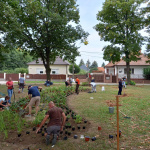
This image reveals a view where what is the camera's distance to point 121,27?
975 inches

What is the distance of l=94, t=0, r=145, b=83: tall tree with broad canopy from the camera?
23.3 meters

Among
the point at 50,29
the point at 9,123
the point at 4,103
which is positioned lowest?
the point at 9,123

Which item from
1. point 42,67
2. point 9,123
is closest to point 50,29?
point 9,123

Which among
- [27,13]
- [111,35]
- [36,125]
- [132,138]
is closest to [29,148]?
[36,125]

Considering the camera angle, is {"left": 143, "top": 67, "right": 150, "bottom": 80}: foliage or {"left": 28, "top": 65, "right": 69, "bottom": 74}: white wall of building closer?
{"left": 143, "top": 67, "right": 150, "bottom": 80}: foliage

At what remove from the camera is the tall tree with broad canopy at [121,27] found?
23.3 meters

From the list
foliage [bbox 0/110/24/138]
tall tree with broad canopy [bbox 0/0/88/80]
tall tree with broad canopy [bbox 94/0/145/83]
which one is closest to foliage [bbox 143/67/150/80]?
tall tree with broad canopy [bbox 94/0/145/83]

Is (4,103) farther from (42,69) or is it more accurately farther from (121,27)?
(42,69)

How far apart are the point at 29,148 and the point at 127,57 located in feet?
76.4

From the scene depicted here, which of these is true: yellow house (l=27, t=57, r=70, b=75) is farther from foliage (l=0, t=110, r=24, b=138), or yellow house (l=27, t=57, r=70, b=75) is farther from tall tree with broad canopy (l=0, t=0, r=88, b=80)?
foliage (l=0, t=110, r=24, b=138)

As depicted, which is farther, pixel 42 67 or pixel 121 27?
pixel 42 67

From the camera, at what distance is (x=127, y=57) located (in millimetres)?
25016

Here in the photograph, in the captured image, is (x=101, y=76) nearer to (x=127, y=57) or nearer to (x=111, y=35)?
(x=127, y=57)

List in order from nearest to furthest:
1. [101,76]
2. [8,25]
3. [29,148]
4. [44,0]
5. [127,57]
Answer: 1. [29,148]
2. [8,25]
3. [44,0]
4. [127,57]
5. [101,76]
